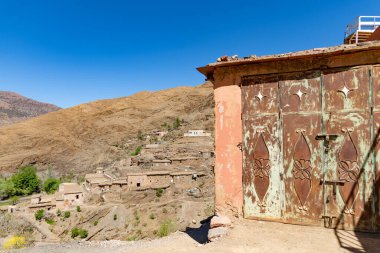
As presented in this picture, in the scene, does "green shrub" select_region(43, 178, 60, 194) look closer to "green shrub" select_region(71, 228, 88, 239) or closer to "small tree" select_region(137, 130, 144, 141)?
"small tree" select_region(137, 130, 144, 141)

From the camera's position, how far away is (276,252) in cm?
495

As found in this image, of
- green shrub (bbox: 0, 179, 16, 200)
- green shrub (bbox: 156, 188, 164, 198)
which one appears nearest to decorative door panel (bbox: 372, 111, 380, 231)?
green shrub (bbox: 156, 188, 164, 198)

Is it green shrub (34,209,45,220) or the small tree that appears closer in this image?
green shrub (34,209,45,220)

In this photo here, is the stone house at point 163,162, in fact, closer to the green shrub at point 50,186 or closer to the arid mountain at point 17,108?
the green shrub at point 50,186

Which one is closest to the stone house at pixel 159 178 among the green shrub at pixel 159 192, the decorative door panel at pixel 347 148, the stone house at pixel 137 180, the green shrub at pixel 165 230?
the stone house at pixel 137 180

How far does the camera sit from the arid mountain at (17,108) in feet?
354

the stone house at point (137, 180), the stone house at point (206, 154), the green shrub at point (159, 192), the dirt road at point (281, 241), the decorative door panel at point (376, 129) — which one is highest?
the decorative door panel at point (376, 129)

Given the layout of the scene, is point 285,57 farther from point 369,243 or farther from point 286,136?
point 369,243

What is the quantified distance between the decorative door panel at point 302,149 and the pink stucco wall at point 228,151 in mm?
1117

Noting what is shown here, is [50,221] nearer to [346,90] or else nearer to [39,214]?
[39,214]

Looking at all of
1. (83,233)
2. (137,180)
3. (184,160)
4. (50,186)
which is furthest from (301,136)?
(50,186)

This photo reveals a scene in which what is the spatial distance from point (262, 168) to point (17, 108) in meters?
146

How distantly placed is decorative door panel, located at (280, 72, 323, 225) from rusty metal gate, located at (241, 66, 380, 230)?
21mm

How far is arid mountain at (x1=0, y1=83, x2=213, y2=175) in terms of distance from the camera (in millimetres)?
55344
